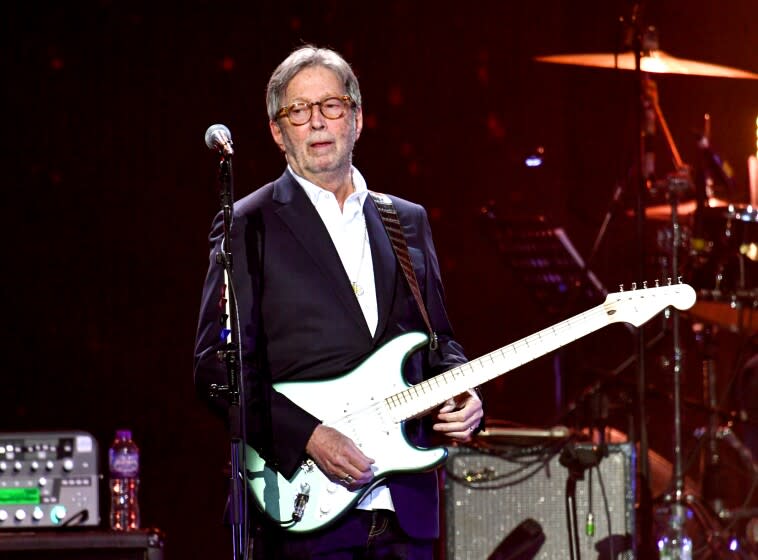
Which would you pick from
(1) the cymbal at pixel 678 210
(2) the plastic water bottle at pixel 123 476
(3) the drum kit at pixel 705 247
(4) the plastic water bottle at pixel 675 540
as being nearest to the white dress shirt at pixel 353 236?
(3) the drum kit at pixel 705 247

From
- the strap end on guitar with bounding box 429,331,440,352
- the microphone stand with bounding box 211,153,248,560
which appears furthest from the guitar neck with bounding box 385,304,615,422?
the microphone stand with bounding box 211,153,248,560

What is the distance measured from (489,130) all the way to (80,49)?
84.3 inches

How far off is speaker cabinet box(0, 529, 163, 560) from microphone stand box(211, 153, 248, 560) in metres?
1.35

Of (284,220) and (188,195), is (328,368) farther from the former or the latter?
(188,195)

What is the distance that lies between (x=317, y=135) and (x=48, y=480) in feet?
6.16

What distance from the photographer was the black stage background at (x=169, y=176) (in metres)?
5.24

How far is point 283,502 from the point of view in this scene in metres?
2.98

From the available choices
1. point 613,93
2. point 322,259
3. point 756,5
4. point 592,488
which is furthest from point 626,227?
point 322,259

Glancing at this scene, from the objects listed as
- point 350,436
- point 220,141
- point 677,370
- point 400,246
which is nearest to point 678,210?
point 677,370

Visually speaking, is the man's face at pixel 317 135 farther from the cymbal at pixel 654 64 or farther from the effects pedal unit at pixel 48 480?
the cymbal at pixel 654 64

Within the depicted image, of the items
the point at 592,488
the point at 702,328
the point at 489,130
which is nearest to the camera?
the point at 592,488

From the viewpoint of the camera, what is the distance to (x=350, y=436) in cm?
305

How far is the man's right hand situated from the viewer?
2.90 metres

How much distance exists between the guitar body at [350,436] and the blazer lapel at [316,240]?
123mm
